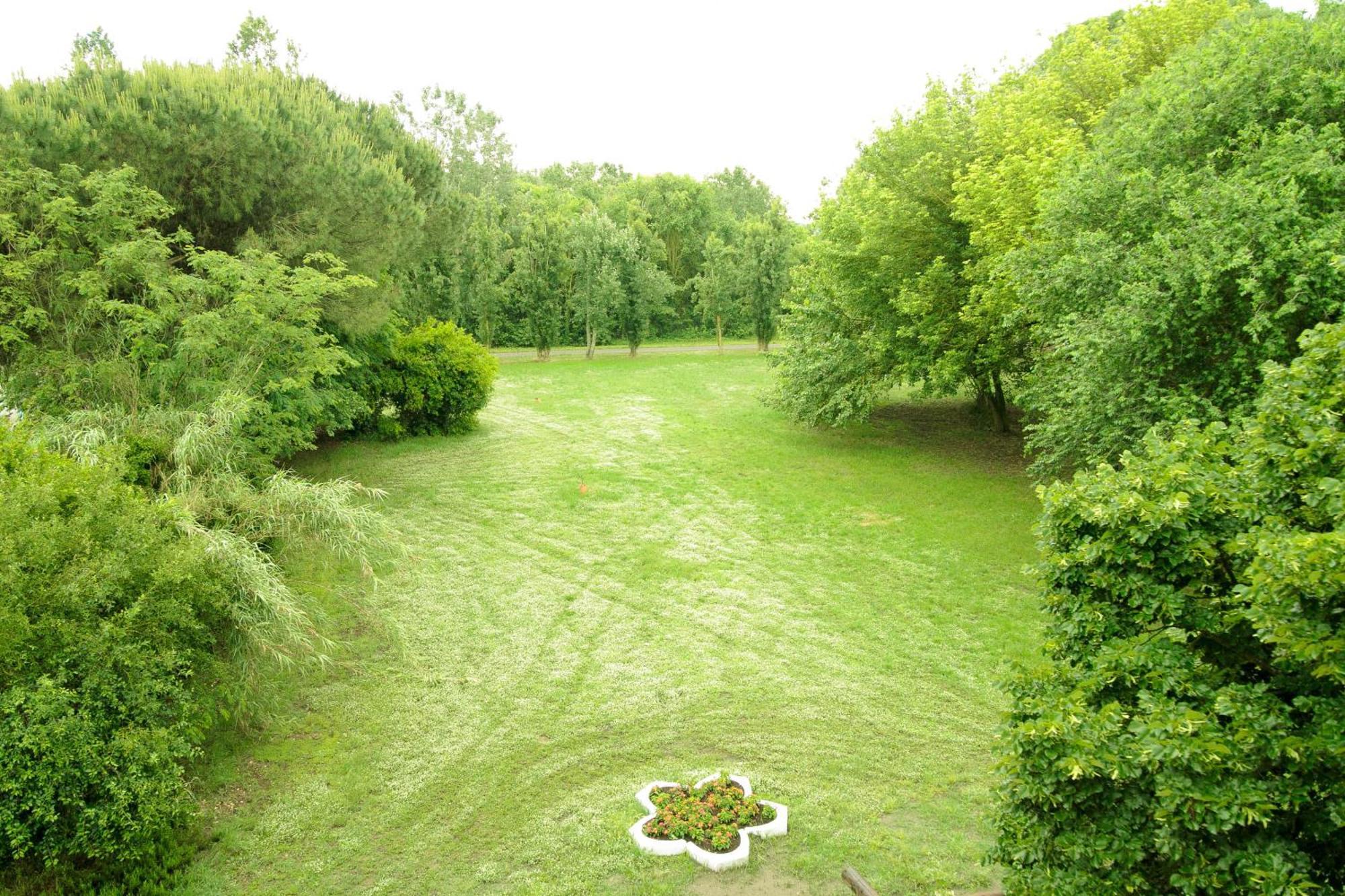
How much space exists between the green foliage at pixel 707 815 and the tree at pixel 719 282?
126 ft

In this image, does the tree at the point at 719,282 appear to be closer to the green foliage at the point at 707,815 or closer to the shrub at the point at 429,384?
the shrub at the point at 429,384

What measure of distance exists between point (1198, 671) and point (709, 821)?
4.32 metres

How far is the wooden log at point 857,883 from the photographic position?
6.46 meters

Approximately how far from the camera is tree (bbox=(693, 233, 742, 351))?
45.5 metres

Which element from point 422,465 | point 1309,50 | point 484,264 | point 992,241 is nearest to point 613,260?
point 484,264

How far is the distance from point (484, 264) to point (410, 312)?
10810 millimetres

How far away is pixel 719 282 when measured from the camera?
46.0 m

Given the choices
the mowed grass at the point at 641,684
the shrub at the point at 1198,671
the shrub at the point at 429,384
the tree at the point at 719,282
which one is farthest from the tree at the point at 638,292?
the shrub at the point at 1198,671

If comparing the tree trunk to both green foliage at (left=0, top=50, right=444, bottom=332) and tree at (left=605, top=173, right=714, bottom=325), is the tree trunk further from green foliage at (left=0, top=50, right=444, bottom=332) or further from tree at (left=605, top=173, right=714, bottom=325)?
tree at (left=605, top=173, right=714, bottom=325)

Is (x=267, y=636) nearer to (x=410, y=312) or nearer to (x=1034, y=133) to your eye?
(x=1034, y=133)

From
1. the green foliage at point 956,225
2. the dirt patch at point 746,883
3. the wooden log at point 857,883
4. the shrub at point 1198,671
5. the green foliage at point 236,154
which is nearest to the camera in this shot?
the shrub at point 1198,671

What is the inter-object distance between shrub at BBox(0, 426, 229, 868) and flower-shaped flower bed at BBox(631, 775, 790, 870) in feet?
13.6

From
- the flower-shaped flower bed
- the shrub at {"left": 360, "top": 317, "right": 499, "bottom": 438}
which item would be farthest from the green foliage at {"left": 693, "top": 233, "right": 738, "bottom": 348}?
the flower-shaped flower bed

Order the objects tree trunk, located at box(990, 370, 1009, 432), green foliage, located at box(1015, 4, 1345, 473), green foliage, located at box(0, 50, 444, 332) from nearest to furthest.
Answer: green foliage, located at box(1015, 4, 1345, 473), green foliage, located at box(0, 50, 444, 332), tree trunk, located at box(990, 370, 1009, 432)
